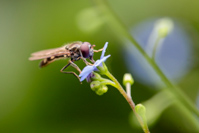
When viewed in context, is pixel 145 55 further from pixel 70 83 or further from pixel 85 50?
pixel 70 83

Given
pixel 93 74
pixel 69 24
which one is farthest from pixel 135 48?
pixel 69 24

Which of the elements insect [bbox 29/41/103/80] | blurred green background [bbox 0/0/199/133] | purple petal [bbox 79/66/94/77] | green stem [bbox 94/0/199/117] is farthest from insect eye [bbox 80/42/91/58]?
blurred green background [bbox 0/0/199/133]

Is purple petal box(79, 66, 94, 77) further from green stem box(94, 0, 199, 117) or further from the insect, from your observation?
green stem box(94, 0, 199, 117)

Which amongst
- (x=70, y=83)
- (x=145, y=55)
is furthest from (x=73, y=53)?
(x=70, y=83)

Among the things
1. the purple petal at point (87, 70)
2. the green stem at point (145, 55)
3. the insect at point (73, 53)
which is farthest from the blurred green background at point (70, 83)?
the purple petal at point (87, 70)

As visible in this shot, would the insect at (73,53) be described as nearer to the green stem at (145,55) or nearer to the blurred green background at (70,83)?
the green stem at (145,55)
